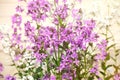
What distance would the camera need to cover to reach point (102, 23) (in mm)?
1257

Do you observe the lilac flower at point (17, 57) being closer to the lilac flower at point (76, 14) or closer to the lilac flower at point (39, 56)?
the lilac flower at point (39, 56)

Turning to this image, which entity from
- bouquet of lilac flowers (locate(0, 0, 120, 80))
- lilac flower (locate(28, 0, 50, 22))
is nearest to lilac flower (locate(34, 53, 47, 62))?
bouquet of lilac flowers (locate(0, 0, 120, 80))

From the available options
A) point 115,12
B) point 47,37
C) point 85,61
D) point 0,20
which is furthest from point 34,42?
point 0,20

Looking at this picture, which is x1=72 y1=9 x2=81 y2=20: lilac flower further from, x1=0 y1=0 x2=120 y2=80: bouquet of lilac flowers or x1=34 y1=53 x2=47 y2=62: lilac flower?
x1=34 y1=53 x2=47 y2=62: lilac flower

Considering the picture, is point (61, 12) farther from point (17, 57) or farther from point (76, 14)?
point (17, 57)

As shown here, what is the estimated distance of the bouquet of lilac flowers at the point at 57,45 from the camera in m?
1.01

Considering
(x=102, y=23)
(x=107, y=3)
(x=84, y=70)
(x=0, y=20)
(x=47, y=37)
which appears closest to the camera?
(x=47, y=37)

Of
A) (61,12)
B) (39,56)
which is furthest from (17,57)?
(61,12)

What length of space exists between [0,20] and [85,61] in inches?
66.6

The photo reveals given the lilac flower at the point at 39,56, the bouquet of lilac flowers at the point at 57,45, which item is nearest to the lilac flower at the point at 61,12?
the bouquet of lilac flowers at the point at 57,45

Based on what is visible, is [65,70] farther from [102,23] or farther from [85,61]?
[102,23]

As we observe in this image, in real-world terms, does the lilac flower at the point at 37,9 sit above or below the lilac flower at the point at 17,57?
above

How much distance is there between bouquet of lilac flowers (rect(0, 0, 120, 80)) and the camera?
1015 millimetres

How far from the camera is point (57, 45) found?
1.04 meters
